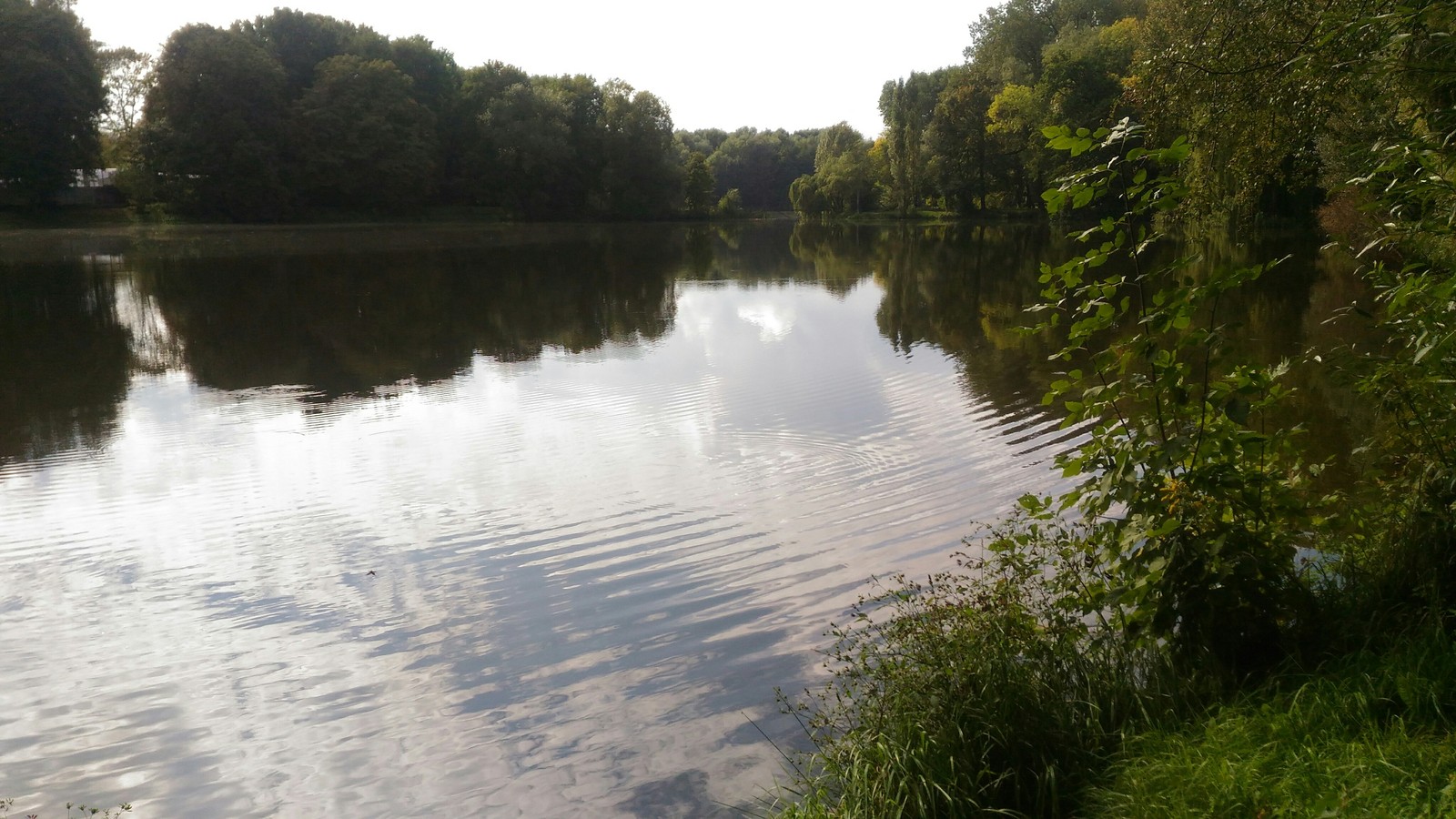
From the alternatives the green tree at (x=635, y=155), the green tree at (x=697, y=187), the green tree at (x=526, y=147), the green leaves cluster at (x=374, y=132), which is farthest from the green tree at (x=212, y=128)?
the green tree at (x=697, y=187)

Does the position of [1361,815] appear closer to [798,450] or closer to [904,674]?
[904,674]

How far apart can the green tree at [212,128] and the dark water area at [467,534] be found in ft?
132

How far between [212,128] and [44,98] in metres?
7.74

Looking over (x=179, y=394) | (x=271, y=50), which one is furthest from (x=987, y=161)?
(x=179, y=394)

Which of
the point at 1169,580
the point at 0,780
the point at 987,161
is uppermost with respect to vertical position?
the point at 987,161

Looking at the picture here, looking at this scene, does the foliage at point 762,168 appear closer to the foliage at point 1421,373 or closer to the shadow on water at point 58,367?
the shadow on water at point 58,367

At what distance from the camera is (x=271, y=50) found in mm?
64438

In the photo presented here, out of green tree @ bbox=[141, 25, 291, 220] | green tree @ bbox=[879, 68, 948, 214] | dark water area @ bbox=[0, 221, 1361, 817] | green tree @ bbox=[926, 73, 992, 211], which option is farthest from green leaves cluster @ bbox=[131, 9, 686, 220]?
dark water area @ bbox=[0, 221, 1361, 817]

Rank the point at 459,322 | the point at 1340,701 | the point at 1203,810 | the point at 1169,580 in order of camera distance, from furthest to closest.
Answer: the point at 459,322 → the point at 1169,580 → the point at 1340,701 → the point at 1203,810

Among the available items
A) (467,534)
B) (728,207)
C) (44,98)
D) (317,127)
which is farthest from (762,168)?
(467,534)

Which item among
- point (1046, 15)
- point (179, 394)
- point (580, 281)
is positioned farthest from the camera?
point (1046, 15)

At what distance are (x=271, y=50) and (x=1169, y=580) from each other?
71.6 m

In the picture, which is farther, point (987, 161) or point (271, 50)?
point (987, 161)

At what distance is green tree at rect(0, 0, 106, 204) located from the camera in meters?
50.1
